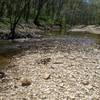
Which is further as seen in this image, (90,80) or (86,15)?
(86,15)

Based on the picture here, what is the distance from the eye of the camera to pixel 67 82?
13.4 m

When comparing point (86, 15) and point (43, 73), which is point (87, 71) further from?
point (86, 15)

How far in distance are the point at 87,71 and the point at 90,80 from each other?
1.85 m

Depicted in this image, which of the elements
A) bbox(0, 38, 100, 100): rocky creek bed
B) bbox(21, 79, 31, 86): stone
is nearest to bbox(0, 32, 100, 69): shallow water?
bbox(0, 38, 100, 100): rocky creek bed

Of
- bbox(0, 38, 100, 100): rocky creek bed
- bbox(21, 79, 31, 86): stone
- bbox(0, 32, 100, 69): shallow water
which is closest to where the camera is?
bbox(0, 38, 100, 100): rocky creek bed

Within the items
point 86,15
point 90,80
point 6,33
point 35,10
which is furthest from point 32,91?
point 86,15

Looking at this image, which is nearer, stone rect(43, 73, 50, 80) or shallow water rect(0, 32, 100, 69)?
stone rect(43, 73, 50, 80)

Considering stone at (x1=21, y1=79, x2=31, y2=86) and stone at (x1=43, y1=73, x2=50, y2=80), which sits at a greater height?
stone at (x1=43, y1=73, x2=50, y2=80)

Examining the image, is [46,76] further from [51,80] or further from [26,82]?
[26,82]

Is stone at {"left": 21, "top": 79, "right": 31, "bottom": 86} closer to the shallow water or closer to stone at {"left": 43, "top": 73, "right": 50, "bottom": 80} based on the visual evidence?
stone at {"left": 43, "top": 73, "right": 50, "bottom": 80}

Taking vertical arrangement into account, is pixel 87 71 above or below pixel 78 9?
below

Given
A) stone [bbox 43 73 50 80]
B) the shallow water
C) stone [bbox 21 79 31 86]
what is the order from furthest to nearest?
the shallow water, stone [bbox 43 73 50 80], stone [bbox 21 79 31 86]

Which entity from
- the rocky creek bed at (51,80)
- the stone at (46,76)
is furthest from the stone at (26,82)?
the stone at (46,76)

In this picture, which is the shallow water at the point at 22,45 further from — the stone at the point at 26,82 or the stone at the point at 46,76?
the stone at the point at 26,82
